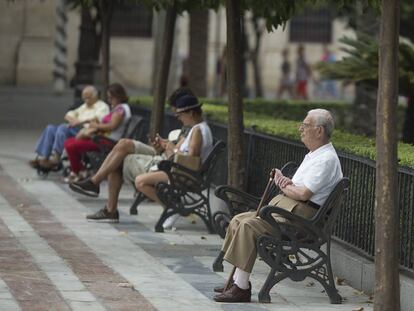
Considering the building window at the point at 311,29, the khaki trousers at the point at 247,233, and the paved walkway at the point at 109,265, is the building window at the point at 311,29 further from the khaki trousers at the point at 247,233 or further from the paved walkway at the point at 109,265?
the khaki trousers at the point at 247,233

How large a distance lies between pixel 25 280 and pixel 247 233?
1599mm

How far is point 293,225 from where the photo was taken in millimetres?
9500

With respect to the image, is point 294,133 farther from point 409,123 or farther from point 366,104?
point 366,104

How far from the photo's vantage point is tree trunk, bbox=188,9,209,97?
2470 cm

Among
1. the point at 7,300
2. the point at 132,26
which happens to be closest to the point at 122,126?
the point at 7,300

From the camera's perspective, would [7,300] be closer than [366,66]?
Yes

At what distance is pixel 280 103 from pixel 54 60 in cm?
1293

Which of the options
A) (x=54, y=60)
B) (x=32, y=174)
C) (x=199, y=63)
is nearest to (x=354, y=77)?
(x=32, y=174)

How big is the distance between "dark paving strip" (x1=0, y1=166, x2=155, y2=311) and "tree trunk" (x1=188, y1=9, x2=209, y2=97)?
9336 mm

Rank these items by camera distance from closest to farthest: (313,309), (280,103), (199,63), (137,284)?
(313,309) → (137,284) → (280,103) → (199,63)

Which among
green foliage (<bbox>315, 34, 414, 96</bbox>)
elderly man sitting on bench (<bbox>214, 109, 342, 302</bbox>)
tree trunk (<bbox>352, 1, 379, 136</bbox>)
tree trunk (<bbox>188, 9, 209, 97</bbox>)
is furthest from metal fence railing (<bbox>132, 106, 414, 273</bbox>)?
tree trunk (<bbox>188, 9, 209, 97</bbox>)

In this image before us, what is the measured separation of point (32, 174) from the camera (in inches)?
692

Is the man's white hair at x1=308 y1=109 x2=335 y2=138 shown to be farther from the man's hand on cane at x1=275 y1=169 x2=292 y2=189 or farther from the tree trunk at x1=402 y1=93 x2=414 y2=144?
the tree trunk at x1=402 y1=93 x2=414 y2=144

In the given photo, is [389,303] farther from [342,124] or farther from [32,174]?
[342,124]
